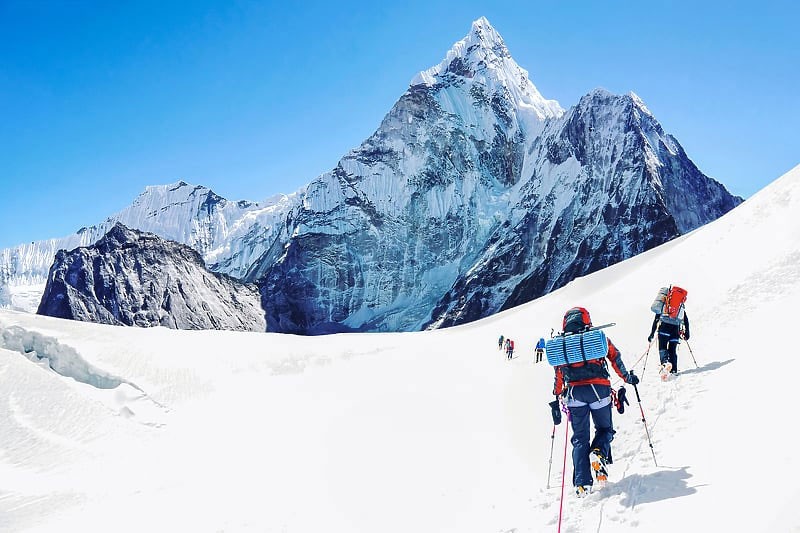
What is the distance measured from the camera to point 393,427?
15.5 m

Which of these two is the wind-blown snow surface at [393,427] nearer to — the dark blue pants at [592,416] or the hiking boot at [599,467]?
the hiking boot at [599,467]

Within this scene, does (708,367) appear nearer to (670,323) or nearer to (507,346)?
(670,323)

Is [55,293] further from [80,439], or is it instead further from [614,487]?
[614,487]

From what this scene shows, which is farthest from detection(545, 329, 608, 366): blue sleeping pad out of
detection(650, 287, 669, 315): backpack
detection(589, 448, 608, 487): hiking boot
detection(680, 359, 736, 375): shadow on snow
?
detection(650, 287, 669, 315): backpack

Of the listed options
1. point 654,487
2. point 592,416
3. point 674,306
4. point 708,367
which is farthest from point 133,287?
point 654,487

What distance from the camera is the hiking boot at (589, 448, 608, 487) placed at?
7.92 meters

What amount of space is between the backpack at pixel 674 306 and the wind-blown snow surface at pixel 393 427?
1.19 m

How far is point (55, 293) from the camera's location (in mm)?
155125

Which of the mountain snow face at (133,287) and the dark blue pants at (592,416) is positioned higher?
the mountain snow face at (133,287)

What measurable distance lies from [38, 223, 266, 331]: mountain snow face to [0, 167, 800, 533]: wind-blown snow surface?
143959 millimetres

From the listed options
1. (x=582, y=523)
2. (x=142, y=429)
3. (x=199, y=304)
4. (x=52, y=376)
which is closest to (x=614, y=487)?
(x=582, y=523)

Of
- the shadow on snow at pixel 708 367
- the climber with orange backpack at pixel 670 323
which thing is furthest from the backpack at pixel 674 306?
the shadow on snow at pixel 708 367

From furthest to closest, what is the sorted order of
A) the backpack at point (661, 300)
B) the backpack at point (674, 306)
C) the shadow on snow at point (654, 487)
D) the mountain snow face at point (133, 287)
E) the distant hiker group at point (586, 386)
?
the mountain snow face at point (133, 287) < the backpack at point (661, 300) < the backpack at point (674, 306) < the distant hiker group at point (586, 386) < the shadow on snow at point (654, 487)

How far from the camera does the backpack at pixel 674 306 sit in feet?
46.1
